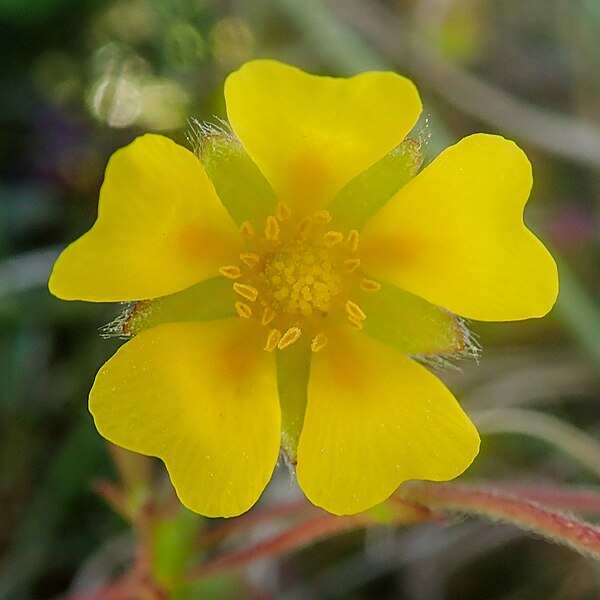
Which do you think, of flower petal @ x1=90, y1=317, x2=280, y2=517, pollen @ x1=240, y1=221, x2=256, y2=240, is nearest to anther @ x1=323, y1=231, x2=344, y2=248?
pollen @ x1=240, y1=221, x2=256, y2=240

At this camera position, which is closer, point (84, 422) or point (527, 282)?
point (527, 282)

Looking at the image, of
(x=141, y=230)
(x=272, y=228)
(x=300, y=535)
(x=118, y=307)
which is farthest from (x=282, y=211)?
(x=118, y=307)

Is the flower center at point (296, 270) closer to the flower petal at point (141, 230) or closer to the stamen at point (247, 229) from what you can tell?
the stamen at point (247, 229)

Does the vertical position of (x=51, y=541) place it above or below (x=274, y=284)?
below

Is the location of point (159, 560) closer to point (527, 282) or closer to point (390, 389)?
point (390, 389)

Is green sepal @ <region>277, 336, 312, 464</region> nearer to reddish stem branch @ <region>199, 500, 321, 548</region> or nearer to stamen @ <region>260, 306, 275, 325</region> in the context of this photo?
stamen @ <region>260, 306, 275, 325</region>

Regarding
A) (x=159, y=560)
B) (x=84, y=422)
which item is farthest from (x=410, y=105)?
(x=84, y=422)

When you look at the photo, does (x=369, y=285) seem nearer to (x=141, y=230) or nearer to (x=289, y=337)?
(x=289, y=337)
